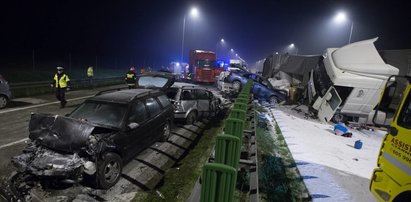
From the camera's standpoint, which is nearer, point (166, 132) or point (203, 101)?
point (166, 132)

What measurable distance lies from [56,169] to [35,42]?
4562 cm

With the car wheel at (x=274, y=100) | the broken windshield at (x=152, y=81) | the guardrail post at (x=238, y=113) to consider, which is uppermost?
the broken windshield at (x=152, y=81)

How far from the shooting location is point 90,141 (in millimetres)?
5305

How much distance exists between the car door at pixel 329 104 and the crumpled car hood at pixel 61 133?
923 cm

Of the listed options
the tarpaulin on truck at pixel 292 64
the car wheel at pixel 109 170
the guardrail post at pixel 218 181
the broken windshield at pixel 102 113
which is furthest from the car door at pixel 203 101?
the guardrail post at pixel 218 181

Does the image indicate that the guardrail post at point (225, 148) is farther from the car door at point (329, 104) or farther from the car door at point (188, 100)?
the car door at point (329, 104)

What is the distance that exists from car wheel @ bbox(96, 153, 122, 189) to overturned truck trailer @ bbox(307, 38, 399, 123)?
8.67m

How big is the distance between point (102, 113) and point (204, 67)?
20016 mm

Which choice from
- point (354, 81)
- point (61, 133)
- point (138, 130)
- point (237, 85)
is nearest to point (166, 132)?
point (138, 130)

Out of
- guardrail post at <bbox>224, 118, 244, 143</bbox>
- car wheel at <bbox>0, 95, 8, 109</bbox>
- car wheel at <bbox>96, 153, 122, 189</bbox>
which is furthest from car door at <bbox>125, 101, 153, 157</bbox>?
car wheel at <bbox>0, 95, 8, 109</bbox>

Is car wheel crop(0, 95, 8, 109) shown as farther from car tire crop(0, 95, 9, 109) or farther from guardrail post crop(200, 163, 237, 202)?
guardrail post crop(200, 163, 237, 202)

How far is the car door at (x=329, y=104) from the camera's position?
11164mm

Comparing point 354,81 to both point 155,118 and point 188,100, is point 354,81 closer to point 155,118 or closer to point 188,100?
point 188,100

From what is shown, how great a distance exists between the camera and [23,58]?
33.4m
